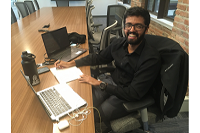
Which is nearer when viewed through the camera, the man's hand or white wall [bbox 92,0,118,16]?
the man's hand

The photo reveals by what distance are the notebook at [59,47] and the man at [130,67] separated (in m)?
0.19

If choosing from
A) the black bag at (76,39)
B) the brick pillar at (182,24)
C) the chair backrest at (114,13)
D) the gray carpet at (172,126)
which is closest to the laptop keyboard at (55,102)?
the black bag at (76,39)

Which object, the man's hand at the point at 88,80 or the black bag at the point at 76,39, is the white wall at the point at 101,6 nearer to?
the black bag at the point at 76,39

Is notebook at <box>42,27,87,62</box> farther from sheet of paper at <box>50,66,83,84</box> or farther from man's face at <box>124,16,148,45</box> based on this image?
man's face at <box>124,16,148,45</box>

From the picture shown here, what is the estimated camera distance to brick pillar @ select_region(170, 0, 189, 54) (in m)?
1.48

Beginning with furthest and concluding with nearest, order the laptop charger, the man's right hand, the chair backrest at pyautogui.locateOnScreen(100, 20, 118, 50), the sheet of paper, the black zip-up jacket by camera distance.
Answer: the chair backrest at pyautogui.locateOnScreen(100, 20, 118, 50), the man's right hand, the sheet of paper, the black zip-up jacket, the laptop charger

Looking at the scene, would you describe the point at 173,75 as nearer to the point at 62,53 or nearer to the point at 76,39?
the point at 62,53

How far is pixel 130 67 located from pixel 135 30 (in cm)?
32

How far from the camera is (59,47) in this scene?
153 centimetres

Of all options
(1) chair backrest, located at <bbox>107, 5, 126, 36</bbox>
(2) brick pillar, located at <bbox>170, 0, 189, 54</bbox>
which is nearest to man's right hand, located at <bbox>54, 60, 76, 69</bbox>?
(2) brick pillar, located at <bbox>170, 0, 189, 54</bbox>

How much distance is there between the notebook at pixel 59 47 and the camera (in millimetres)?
1394

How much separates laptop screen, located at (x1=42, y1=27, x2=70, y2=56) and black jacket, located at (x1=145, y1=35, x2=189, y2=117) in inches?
40.8
